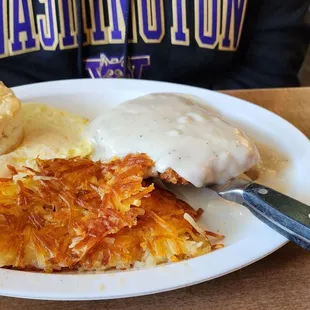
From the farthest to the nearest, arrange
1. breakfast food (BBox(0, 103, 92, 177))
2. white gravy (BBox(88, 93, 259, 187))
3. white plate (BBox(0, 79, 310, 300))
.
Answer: breakfast food (BBox(0, 103, 92, 177)) < white gravy (BBox(88, 93, 259, 187)) < white plate (BBox(0, 79, 310, 300))

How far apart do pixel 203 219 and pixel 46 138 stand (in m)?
0.40

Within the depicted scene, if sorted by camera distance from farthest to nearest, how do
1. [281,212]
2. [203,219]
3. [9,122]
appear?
1. [9,122]
2. [203,219]
3. [281,212]

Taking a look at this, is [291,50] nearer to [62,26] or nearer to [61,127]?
[62,26]

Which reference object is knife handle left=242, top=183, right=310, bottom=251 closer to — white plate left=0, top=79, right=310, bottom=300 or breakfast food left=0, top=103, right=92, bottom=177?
white plate left=0, top=79, right=310, bottom=300

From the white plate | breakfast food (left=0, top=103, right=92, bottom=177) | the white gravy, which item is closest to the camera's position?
the white plate

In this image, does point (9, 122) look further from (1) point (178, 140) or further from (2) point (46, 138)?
(1) point (178, 140)

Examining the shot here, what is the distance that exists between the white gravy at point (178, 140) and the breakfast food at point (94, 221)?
0.04 m

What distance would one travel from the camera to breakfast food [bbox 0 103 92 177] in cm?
101

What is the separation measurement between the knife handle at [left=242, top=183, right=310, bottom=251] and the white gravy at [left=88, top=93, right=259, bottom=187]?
80 millimetres

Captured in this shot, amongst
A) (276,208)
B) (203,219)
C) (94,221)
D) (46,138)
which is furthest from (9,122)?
(276,208)

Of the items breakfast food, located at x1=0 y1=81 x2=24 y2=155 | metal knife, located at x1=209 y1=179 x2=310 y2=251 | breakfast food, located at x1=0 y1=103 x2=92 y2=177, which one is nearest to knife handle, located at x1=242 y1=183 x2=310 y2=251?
metal knife, located at x1=209 y1=179 x2=310 y2=251

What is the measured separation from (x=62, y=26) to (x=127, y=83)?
377 millimetres

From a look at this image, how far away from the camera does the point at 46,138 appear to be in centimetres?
108

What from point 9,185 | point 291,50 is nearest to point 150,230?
point 9,185
